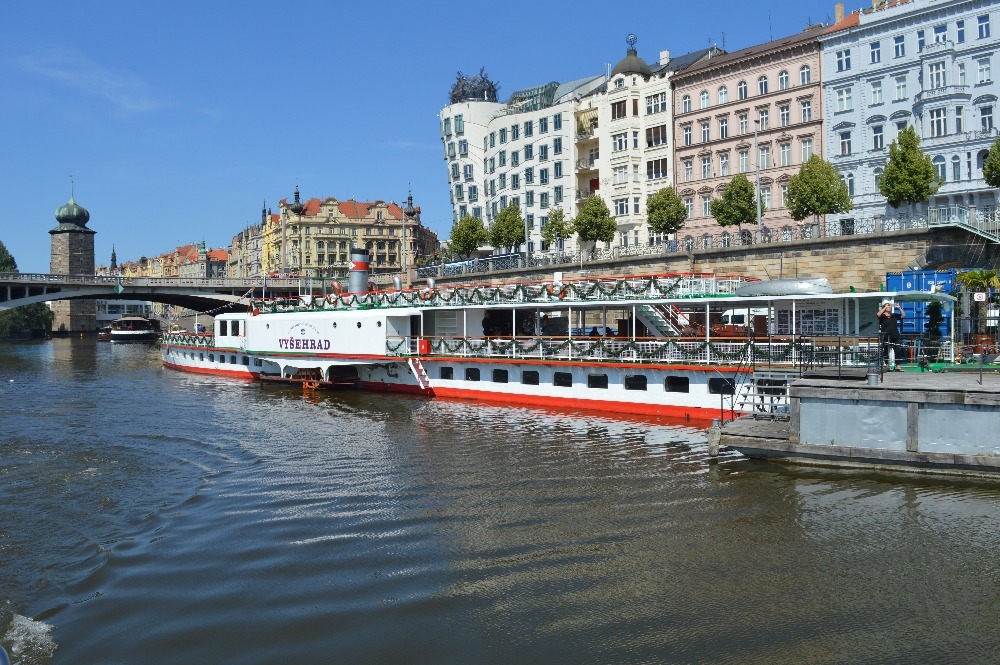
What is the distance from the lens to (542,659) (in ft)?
32.6

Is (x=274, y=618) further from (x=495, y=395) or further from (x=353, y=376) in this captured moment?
(x=353, y=376)

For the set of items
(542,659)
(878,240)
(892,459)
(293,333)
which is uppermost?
(878,240)

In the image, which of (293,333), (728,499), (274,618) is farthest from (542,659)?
(293,333)

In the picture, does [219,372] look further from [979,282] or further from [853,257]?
[979,282]

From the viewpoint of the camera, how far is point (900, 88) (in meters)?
52.7

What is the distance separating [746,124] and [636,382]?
1564 inches

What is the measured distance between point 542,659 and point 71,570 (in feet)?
28.2

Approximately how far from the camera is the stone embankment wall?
139 ft

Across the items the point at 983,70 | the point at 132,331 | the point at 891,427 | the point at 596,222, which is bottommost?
the point at 891,427

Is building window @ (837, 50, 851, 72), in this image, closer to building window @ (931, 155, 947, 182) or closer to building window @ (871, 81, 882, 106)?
building window @ (871, 81, 882, 106)

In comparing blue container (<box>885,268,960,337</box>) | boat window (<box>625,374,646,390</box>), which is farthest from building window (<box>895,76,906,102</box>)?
boat window (<box>625,374,646,390</box>)

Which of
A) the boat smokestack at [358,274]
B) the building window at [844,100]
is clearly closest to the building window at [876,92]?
the building window at [844,100]

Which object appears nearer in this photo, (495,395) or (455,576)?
(455,576)

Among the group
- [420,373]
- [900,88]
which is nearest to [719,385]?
[420,373]
